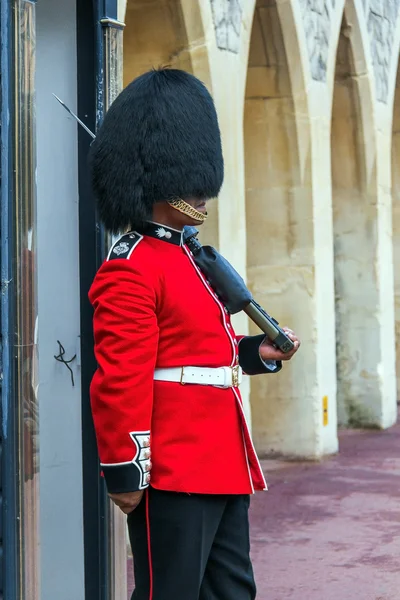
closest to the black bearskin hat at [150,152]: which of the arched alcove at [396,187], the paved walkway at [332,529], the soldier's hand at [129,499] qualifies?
the soldier's hand at [129,499]

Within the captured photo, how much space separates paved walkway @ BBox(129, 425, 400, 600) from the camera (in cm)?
491

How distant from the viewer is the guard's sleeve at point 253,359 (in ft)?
10.4

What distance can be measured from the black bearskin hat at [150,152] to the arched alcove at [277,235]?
496 centimetres

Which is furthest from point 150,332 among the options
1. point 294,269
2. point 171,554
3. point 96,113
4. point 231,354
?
point 294,269

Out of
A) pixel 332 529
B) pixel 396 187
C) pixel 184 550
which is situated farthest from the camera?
pixel 396 187

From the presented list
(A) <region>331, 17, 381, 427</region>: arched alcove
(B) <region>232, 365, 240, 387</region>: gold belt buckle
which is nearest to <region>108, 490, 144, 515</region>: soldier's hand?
(B) <region>232, 365, 240, 387</region>: gold belt buckle

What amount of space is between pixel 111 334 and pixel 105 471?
0.31 metres

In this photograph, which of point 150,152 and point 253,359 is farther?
point 253,359

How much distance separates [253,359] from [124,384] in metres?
0.56

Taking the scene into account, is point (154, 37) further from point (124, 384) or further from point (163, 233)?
point (124, 384)

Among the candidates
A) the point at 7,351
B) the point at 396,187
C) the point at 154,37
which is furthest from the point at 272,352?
the point at 396,187

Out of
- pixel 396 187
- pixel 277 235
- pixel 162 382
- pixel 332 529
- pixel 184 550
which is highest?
pixel 396 187

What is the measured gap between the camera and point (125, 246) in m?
2.89

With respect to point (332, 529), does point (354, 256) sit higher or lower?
higher
